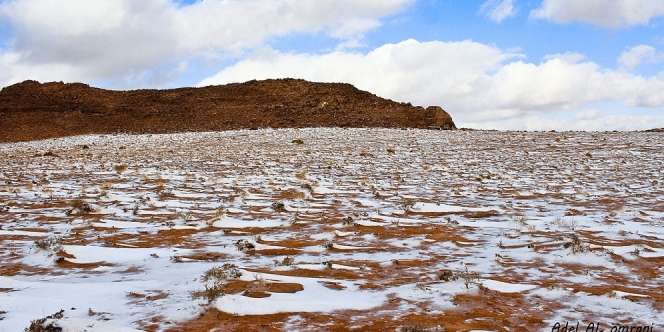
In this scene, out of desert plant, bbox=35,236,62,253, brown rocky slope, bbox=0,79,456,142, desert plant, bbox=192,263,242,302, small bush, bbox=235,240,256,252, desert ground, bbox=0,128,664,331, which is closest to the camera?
desert ground, bbox=0,128,664,331

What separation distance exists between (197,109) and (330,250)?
36.1 meters

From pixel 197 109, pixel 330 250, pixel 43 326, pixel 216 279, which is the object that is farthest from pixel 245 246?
pixel 197 109

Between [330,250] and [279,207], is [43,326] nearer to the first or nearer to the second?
[330,250]

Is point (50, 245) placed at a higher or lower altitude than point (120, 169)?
lower

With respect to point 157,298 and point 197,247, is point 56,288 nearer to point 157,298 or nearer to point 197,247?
point 157,298

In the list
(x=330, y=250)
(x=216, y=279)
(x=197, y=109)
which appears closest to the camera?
(x=216, y=279)

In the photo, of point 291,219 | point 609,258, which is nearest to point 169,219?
point 291,219

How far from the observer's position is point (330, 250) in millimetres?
5902

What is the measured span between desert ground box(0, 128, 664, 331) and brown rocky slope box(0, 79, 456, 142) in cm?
2272

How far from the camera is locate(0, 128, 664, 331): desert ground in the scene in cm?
387

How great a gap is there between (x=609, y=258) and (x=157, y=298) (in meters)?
4.42

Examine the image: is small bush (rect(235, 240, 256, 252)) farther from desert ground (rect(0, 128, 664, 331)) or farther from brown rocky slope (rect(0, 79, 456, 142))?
brown rocky slope (rect(0, 79, 456, 142))

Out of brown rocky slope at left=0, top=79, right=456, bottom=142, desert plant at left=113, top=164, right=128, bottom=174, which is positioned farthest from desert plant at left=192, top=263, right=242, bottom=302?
brown rocky slope at left=0, top=79, right=456, bottom=142

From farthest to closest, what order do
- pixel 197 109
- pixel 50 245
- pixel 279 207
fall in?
Answer: pixel 197 109, pixel 279 207, pixel 50 245
